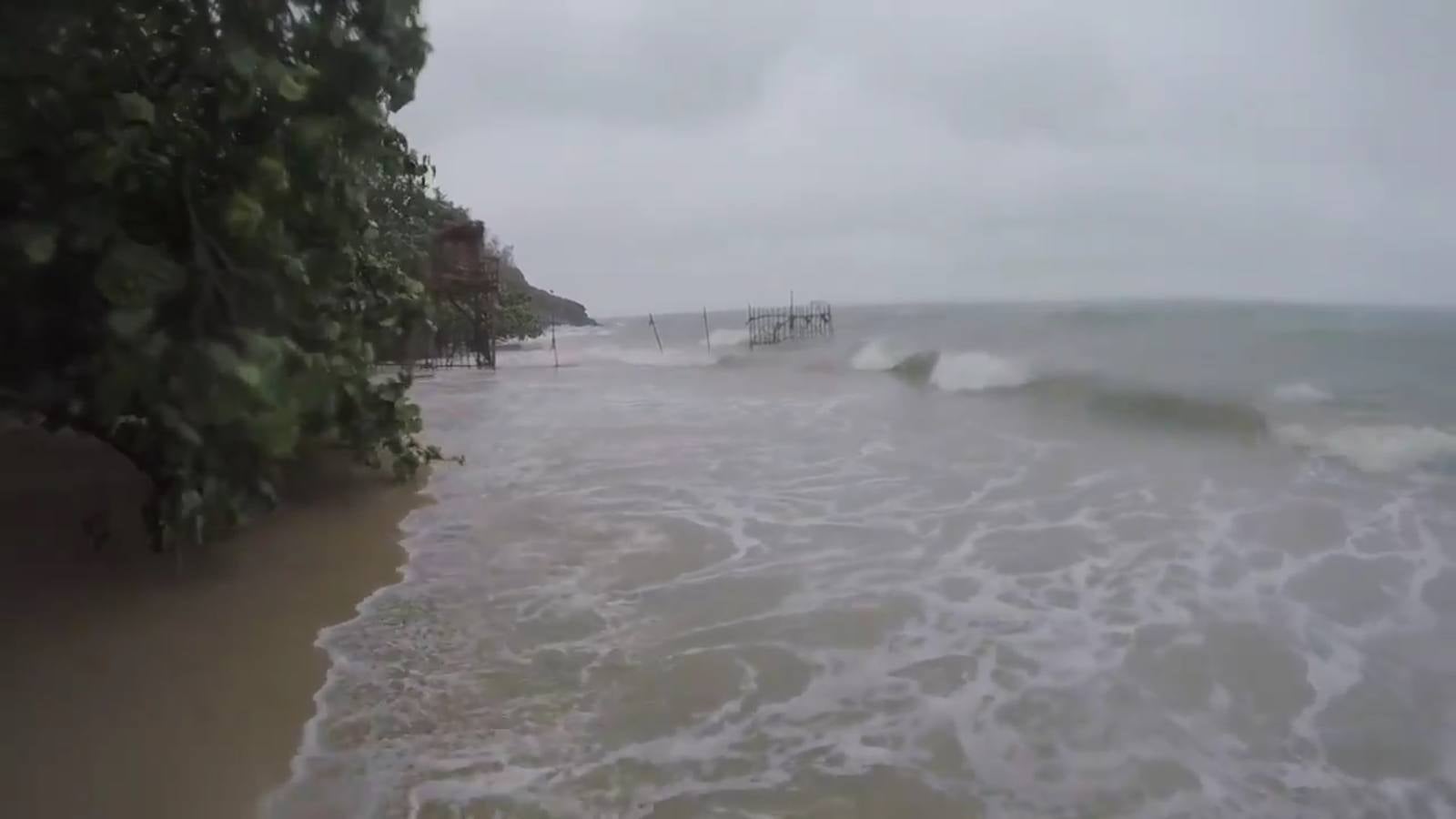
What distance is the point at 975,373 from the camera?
24.6 meters

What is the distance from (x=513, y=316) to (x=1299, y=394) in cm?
3131

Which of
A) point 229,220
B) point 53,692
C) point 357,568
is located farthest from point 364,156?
point 53,692

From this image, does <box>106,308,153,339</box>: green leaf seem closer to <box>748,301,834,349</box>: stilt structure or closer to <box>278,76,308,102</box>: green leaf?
<box>278,76,308,102</box>: green leaf

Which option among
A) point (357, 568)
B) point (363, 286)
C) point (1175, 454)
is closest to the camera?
point (357, 568)

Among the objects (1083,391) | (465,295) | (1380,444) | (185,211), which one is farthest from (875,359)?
(185,211)

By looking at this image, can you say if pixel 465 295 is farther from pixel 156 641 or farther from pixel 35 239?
pixel 35 239

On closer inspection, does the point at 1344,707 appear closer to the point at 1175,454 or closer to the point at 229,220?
the point at 229,220

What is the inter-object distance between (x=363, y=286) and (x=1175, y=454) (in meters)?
10.4

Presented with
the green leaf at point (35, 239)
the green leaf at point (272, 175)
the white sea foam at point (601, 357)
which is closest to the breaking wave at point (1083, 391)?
the white sea foam at point (601, 357)

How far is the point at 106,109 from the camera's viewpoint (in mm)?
4102

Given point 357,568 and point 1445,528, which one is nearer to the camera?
point 357,568

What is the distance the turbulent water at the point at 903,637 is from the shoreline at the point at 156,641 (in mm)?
242

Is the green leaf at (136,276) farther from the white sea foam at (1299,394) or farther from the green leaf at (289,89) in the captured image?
the white sea foam at (1299,394)

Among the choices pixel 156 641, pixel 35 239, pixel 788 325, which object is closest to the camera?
pixel 35 239
